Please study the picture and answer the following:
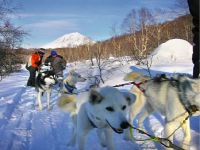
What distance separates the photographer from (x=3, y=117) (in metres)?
7.01

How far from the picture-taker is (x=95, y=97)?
3.20m

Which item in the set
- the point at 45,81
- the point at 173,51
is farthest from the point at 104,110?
the point at 173,51

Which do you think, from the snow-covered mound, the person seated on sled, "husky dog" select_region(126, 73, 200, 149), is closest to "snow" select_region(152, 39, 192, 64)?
the snow-covered mound

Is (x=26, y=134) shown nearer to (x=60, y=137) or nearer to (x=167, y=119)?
(x=60, y=137)

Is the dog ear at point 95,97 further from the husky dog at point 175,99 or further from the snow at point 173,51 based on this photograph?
the snow at point 173,51

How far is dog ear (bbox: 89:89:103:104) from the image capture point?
3.18 metres

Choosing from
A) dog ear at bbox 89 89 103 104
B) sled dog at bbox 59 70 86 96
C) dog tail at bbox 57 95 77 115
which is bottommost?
sled dog at bbox 59 70 86 96

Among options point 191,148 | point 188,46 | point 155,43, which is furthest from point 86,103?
point 155,43

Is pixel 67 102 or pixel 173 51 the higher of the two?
pixel 173 51

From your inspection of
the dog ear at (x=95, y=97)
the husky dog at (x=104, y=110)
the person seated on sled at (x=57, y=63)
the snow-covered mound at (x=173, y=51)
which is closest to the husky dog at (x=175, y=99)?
the husky dog at (x=104, y=110)

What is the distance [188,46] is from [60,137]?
12266mm

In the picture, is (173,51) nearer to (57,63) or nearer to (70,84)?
(57,63)

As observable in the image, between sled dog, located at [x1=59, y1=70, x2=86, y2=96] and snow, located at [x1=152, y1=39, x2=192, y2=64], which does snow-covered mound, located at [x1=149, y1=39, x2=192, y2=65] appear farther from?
sled dog, located at [x1=59, y1=70, x2=86, y2=96]

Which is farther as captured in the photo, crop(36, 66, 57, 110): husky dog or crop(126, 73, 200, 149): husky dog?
crop(36, 66, 57, 110): husky dog
